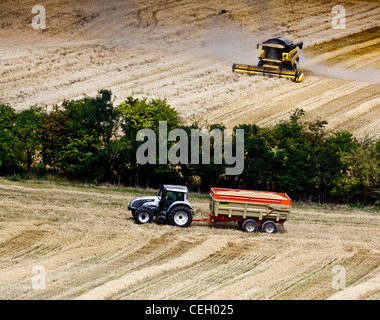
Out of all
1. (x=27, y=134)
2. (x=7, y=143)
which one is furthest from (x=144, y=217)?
(x=7, y=143)

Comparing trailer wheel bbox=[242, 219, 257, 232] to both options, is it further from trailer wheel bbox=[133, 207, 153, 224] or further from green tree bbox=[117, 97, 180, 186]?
green tree bbox=[117, 97, 180, 186]

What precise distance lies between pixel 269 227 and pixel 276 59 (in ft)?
59.2

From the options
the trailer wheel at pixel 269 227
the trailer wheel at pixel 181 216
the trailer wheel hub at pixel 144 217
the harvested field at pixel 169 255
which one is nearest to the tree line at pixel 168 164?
the harvested field at pixel 169 255

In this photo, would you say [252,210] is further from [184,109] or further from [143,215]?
[184,109]

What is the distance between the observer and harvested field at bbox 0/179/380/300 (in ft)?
57.6

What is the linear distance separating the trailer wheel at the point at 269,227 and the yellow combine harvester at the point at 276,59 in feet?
55.5

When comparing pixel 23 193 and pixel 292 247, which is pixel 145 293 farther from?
pixel 23 193

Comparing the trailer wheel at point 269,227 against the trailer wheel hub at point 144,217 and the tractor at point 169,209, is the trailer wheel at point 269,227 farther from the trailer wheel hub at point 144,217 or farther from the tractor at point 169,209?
the trailer wheel hub at point 144,217

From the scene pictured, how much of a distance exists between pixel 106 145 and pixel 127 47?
1920 centimetres

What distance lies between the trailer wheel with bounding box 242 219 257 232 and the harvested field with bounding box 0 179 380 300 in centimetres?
35

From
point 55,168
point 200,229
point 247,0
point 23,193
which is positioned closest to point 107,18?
point 247,0

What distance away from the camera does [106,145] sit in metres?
32.5

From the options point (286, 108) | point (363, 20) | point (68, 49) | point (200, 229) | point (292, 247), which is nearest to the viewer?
point (292, 247)

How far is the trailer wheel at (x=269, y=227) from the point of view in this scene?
79.7ft
